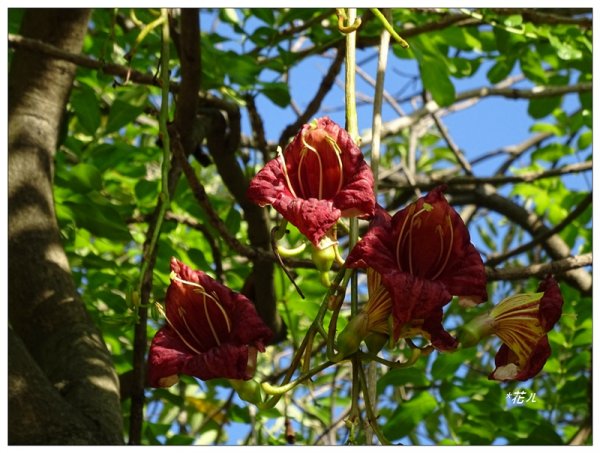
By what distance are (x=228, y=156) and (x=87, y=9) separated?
1.37 ft

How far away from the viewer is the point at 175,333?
3.01ft

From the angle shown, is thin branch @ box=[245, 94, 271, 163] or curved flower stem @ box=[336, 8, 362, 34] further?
thin branch @ box=[245, 94, 271, 163]

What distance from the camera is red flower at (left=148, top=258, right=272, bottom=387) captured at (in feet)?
2.89

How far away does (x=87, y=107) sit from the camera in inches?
83.4

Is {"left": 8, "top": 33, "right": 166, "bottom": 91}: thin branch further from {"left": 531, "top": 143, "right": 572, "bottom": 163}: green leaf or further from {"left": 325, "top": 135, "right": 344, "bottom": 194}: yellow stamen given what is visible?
{"left": 531, "top": 143, "right": 572, "bottom": 163}: green leaf

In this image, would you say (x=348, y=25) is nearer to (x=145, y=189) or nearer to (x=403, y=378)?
(x=403, y=378)

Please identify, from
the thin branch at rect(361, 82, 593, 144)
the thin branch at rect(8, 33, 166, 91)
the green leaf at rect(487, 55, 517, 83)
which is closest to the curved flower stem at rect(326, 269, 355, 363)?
the thin branch at rect(8, 33, 166, 91)

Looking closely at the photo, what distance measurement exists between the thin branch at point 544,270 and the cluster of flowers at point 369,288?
0.71 meters

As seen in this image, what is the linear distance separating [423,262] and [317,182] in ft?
0.45

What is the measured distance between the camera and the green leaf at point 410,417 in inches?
74.8

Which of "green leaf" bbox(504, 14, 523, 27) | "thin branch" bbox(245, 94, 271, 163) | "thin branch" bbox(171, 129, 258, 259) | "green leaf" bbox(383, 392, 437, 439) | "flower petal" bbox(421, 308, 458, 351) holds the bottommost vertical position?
"flower petal" bbox(421, 308, 458, 351)

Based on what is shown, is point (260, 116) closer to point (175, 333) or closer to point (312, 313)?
point (312, 313)

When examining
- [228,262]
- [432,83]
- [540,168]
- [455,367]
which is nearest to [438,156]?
[540,168]

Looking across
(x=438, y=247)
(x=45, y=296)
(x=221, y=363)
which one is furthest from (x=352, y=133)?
(x=45, y=296)
